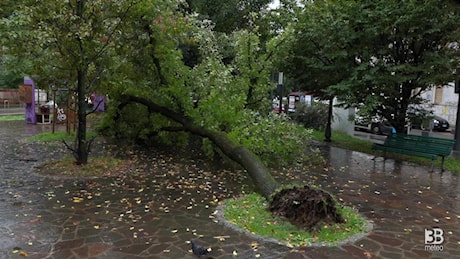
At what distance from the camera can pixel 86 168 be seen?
8742 millimetres

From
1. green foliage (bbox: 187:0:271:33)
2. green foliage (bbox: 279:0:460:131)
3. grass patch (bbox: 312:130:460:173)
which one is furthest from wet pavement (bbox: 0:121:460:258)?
green foliage (bbox: 187:0:271:33)

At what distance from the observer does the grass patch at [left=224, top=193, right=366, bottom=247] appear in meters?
5.05

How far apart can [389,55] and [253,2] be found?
32.9 feet

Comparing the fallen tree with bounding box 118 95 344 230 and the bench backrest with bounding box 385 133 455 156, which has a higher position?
the bench backrest with bounding box 385 133 455 156

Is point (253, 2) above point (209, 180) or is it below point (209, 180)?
above

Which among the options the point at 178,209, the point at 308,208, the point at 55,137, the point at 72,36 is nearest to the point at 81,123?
the point at 72,36

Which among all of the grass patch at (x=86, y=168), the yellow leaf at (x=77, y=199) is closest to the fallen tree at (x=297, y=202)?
the yellow leaf at (x=77, y=199)

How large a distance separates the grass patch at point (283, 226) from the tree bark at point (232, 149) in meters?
0.46

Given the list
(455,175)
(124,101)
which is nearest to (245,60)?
(124,101)

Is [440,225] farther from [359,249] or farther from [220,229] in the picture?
[220,229]

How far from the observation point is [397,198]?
293 inches

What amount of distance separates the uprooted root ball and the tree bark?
2.40 ft

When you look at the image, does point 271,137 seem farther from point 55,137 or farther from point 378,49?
point 55,137

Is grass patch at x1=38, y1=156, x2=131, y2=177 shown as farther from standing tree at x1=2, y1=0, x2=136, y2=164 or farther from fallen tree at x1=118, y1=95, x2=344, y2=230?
fallen tree at x1=118, y1=95, x2=344, y2=230
